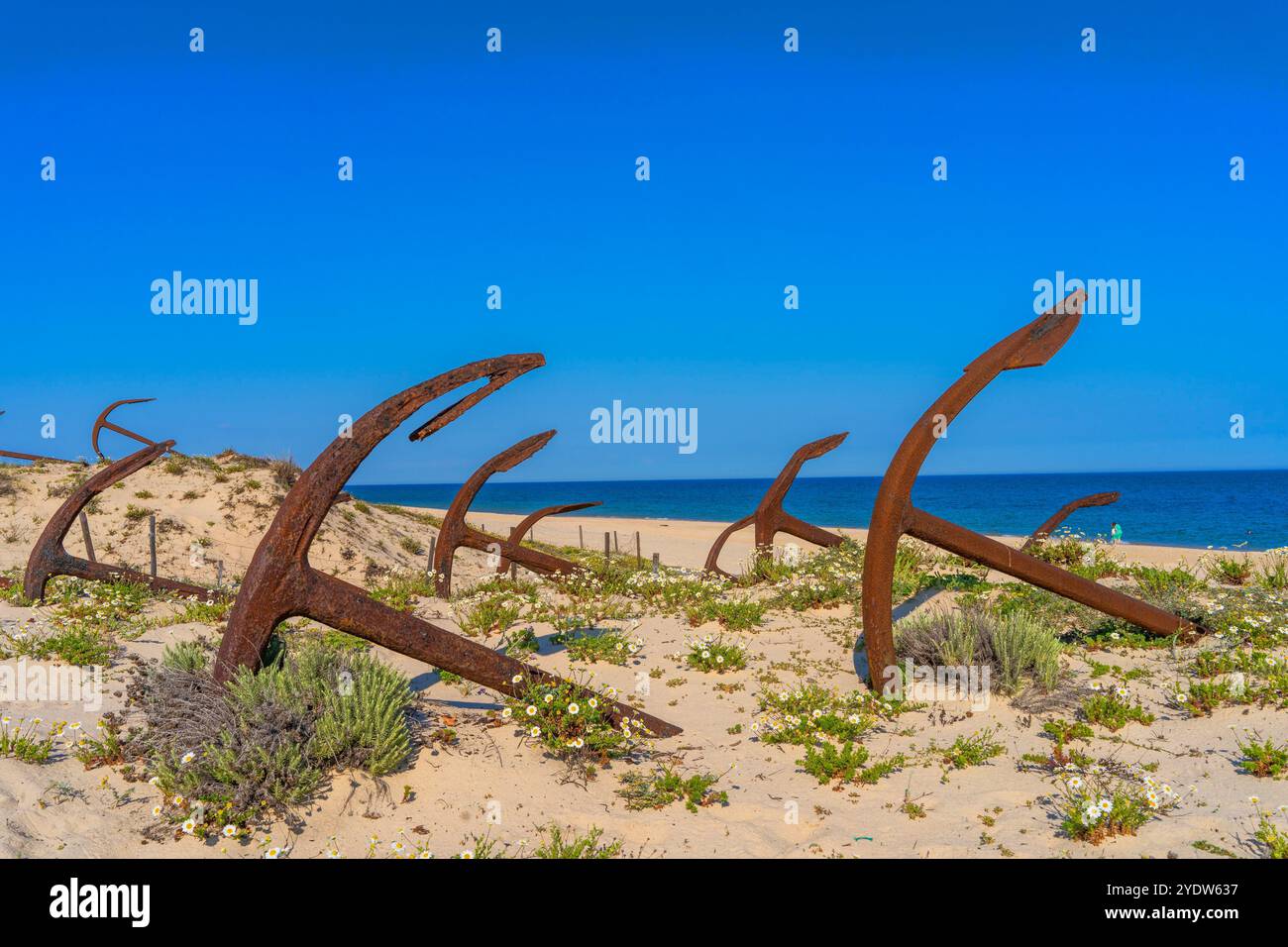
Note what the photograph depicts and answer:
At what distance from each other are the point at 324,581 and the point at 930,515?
3538 millimetres

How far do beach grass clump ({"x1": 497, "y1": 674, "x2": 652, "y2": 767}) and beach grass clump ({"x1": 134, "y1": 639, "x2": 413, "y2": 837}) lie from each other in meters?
0.64

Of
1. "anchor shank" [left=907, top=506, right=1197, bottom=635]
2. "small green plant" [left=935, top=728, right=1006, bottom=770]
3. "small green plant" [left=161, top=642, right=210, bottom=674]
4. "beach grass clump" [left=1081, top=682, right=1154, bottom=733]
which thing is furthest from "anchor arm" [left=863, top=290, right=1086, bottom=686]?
"small green plant" [left=161, top=642, right=210, bottom=674]

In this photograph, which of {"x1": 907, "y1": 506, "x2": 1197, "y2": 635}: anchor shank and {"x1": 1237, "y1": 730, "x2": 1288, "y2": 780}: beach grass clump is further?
{"x1": 907, "y1": 506, "x2": 1197, "y2": 635}: anchor shank

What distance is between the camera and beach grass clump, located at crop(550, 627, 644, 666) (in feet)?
21.6

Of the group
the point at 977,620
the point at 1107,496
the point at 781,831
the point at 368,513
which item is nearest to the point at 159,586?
the point at 781,831

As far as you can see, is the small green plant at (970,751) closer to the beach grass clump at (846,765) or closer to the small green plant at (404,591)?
the beach grass clump at (846,765)

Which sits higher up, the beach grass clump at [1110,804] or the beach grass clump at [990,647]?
the beach grass clump at [990,647]

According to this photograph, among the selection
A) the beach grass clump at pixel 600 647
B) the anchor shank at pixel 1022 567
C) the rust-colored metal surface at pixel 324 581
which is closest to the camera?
the rust-colored metal surface at pixel 324 581

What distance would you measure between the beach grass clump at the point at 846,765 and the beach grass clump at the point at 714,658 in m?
1.85

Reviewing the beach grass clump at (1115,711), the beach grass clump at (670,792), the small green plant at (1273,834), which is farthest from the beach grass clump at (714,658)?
the small green plant at (1273,834)

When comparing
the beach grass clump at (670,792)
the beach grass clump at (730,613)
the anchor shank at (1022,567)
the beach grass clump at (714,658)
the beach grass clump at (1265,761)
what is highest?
the anchor shank at (1022,567)

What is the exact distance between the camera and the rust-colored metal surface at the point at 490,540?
9.62 meters

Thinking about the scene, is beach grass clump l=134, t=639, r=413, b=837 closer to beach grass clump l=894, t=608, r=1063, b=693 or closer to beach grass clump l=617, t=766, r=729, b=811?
beach grass clump l=617, t=766, r=729, b=811
